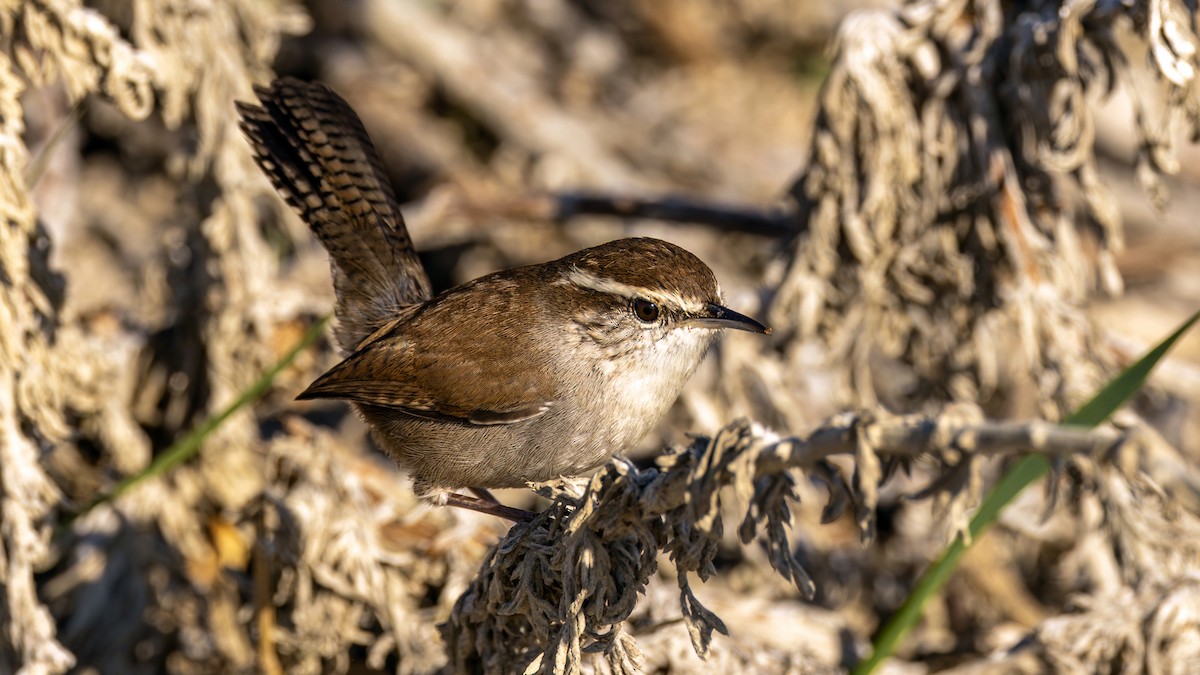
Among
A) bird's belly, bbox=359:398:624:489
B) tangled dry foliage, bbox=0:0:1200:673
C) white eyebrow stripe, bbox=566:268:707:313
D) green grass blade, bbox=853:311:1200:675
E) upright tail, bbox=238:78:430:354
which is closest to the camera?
green grass blade, bbox=853:311:1200:675

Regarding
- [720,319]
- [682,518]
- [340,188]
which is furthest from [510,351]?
[682,518]

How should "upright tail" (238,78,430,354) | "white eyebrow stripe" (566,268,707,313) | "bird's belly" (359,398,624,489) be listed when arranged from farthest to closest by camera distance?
"upright tail" (238,78,430,354) < "white eyebrow stripe" (566,268,707,313) < "bird's belly" (359,398,624,489)

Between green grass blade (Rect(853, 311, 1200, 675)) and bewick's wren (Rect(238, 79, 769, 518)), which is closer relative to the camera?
green grass blade (Rect(853, 311, 1200, 675))

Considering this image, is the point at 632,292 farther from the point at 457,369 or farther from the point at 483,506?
the point at 483,506

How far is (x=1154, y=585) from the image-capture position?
337 centimetres

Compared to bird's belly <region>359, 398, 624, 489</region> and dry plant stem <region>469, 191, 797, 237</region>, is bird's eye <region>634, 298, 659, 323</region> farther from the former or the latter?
dry plant stem <region>469, 191, 797, 237</region>

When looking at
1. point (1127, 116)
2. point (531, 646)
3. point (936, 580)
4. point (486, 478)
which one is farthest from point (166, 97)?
point (1127, 116)

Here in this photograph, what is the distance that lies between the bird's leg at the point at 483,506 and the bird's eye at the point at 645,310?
2.07 feet

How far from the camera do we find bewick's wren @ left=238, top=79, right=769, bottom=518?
315 cm

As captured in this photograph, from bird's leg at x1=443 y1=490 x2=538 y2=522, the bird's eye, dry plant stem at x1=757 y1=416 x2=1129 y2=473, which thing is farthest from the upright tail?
dry plant stem at x1=757 y1=416 x2=1129 y2=473

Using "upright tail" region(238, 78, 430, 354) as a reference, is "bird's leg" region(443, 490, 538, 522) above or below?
below

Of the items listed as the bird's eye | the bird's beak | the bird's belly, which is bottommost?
the bird's belly

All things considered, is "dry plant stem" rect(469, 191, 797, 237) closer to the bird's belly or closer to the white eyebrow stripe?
the white eyebrow stripe

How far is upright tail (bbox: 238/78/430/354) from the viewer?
12.1 feet
